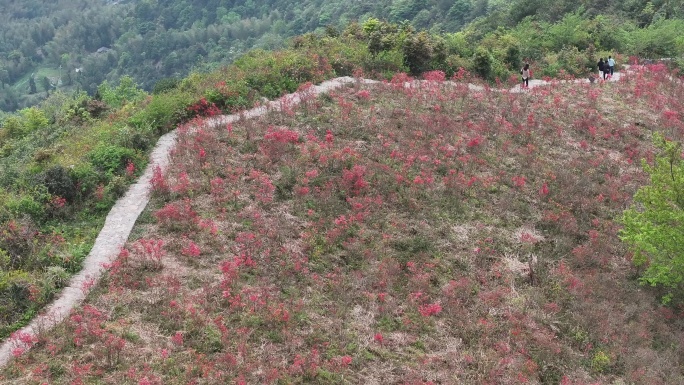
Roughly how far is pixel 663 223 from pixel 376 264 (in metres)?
7.74

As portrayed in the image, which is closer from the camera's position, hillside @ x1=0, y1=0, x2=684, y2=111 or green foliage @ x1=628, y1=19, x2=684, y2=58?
green foliage @ x1=628, y1=19, x2=684, y2=58

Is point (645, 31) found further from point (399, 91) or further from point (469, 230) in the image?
point (469, 230)

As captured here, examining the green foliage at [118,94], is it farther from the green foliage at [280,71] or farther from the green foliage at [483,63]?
the green foliage at [483,63]

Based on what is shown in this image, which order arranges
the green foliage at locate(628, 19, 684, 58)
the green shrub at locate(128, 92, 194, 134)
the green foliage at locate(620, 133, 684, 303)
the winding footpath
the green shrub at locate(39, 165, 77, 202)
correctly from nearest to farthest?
the winding footpath, the green foliage at locate(620, 133, 684, 303), the green shrub at locate(39, 165, 77, 202), the green shrub at locate(128, 92, 194, 134), the green foliage at locate(628, 19, 684, 58)

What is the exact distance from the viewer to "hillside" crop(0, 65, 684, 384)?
10828 mm

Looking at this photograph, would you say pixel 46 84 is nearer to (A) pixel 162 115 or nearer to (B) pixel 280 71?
(B) pixel 280 71

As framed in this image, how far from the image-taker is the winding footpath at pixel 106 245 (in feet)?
34.1

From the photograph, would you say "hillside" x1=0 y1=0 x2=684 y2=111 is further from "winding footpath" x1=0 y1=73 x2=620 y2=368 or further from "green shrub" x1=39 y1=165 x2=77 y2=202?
"green shrub" x1=39 y1=165 x2=77 y2=202

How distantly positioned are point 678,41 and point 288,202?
31.8m

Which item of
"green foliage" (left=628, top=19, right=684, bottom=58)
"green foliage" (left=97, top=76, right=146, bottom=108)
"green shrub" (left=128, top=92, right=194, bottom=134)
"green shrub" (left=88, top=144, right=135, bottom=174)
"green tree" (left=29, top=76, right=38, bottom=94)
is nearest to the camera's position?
"green shrub" (left=88, top=144, right=135, bottom=174)

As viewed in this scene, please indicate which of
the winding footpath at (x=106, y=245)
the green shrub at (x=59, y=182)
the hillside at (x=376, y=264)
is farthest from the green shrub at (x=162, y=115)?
the green shrub at (x=59, y=182)

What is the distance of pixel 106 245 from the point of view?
13438 millimetres

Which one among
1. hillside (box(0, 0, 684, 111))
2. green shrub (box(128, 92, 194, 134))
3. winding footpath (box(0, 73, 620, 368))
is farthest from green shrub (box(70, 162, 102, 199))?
hillside (box(0, 0, 684, 111))

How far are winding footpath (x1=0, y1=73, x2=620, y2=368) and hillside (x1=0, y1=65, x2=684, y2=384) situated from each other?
12.8 inches
